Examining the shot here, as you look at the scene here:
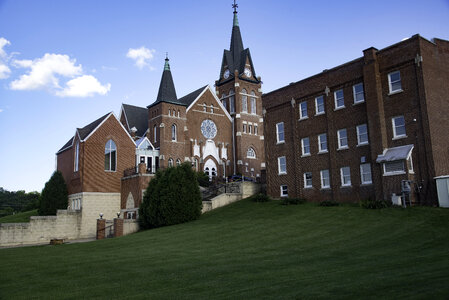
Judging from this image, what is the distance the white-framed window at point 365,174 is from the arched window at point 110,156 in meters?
25.7

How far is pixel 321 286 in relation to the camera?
31.1 ft

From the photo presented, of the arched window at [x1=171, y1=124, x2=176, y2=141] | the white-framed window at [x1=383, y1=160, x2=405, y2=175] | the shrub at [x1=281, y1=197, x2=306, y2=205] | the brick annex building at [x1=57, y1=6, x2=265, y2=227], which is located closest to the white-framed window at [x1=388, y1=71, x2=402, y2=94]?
the white-framed window at [x1=383, y1=160, x2=405, y2=175]

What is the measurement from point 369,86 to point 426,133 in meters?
4.98

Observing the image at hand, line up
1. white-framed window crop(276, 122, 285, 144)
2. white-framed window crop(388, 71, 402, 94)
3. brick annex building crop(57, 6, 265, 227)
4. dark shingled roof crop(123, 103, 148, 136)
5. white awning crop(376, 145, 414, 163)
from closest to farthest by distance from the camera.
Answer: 1. white awning crop(376, 145, 414, 163)
2. white-framed window crop(388, 71, 402, 94)
3. white-framed window crop(276, 122, 285, 144)
4. brick annex building crop(57, 6, 265, 227)
5. dark shingled roof crop(123, 103, 148, 136)

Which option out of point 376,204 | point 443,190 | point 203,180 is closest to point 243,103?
point 203,180

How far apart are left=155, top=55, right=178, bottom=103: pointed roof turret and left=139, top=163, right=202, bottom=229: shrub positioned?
21.9m

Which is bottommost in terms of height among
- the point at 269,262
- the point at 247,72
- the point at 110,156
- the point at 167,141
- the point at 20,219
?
the point at 269,262

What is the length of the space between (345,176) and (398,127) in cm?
514

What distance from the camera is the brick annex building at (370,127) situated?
25.5 metres

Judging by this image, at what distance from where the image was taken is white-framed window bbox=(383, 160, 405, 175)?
2550 cm

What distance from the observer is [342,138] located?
3017 centimetres

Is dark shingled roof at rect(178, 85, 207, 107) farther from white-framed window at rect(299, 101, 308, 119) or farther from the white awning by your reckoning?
the white awning

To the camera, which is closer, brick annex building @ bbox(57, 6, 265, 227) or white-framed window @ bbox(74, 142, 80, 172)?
brick annex building @ bbox(57, 6, 265, 227)

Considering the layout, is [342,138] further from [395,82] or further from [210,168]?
[210,168]
